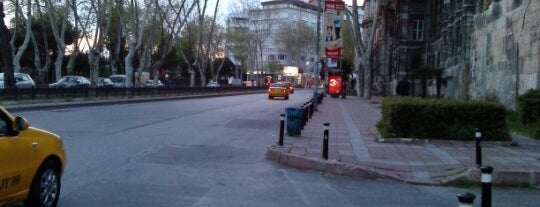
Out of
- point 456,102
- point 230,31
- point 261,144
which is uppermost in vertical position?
point 230,31

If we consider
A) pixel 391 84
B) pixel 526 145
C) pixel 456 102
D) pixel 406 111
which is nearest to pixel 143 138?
pixel 406 111

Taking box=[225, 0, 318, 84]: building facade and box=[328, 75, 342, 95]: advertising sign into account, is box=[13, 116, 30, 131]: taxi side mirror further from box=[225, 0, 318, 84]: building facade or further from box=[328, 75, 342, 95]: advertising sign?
box=[225, 0, 318, 84]: building facade

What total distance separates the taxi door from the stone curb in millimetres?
6103

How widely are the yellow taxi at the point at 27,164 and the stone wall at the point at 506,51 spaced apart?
63.5ft

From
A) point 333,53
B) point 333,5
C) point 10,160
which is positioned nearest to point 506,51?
point 333,53

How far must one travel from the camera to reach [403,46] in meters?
62.5

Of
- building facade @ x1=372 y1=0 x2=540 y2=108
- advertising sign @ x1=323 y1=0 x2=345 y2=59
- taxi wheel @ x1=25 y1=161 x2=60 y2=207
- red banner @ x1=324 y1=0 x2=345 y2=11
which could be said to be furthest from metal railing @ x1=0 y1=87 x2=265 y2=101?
taxi wheel @ x1=25 y1=161 x2=60 y2=207

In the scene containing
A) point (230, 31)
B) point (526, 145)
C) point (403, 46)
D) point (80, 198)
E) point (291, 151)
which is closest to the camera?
point (80, 198)

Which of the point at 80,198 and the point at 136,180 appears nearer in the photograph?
the point at 80,198

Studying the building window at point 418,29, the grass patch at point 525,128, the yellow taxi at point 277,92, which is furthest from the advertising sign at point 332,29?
the building window at point 418,29

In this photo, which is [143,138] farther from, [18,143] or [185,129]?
[18,143]

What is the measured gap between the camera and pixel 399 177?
11.4 m

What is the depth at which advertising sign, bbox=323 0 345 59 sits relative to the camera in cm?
2997

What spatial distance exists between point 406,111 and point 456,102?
1287 millimetres
